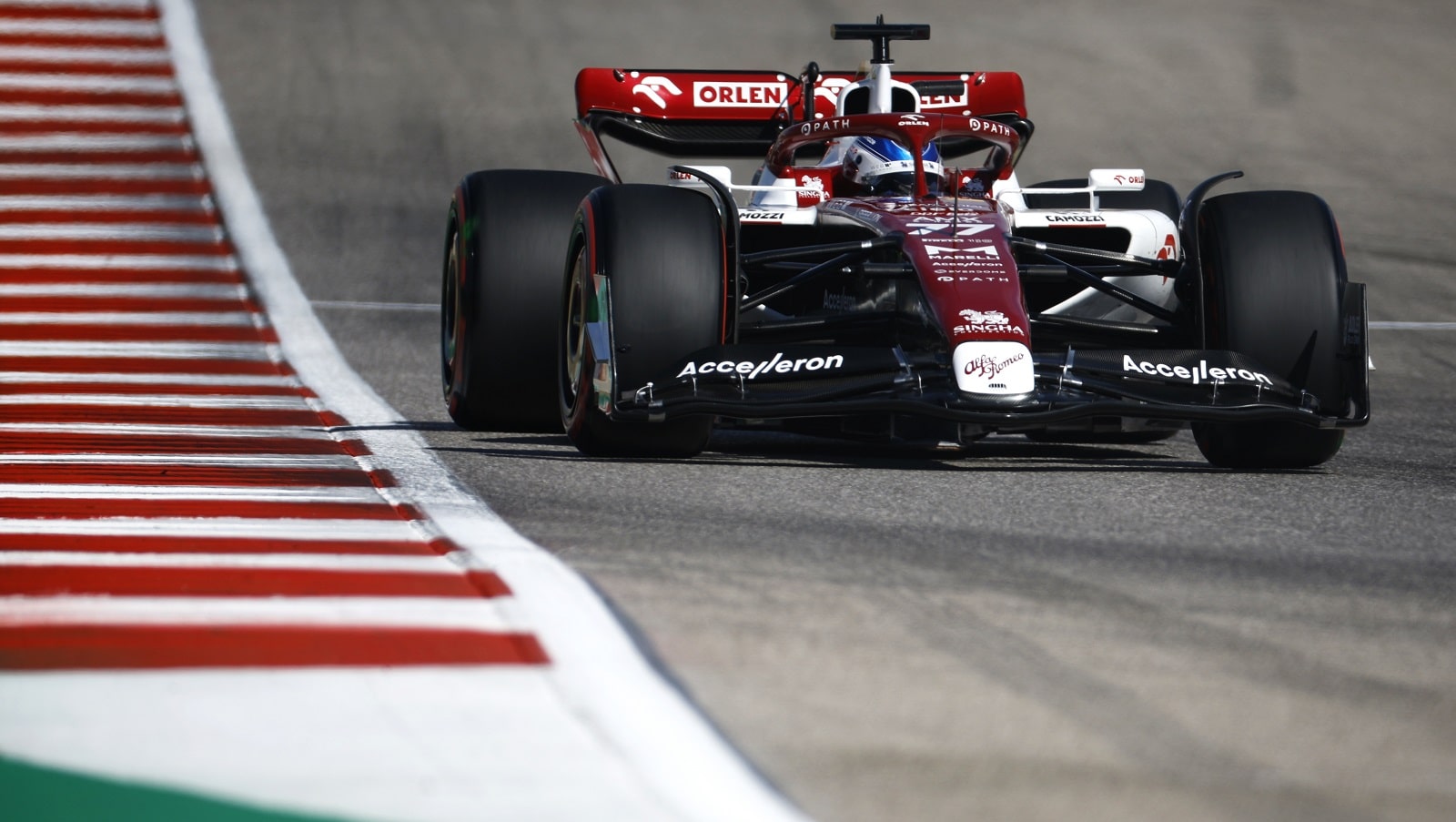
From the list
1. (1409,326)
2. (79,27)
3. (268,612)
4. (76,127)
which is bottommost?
(1409,326)

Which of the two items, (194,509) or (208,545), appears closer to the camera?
(208,545)

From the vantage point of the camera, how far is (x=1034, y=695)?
3.12 metres

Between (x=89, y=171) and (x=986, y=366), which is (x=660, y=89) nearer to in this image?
(x=986, y=366)

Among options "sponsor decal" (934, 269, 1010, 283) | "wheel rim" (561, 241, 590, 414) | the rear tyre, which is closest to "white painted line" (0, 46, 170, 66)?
the rear tyre

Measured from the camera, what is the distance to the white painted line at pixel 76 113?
662 inches

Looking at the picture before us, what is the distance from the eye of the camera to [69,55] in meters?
18.8

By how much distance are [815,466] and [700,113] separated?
10.3 ft

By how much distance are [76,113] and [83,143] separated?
3.37 feet

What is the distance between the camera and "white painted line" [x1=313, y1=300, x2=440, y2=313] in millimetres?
12617

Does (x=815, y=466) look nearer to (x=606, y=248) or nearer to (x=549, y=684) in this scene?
(x=606, y=248)

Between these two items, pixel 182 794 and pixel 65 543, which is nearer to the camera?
pixel 182 794

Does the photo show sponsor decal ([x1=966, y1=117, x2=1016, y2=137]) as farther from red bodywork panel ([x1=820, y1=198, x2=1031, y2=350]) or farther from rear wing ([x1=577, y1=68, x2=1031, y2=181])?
rear wing ([x1=577, y1=68, x2=1031, y2=181])

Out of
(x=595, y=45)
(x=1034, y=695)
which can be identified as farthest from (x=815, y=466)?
(x=595, y=45)

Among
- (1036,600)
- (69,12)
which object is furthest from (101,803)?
(69,12)
